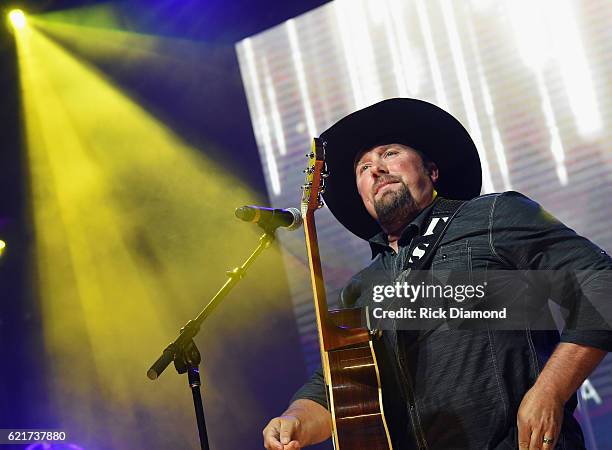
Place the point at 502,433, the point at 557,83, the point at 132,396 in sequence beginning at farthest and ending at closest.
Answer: the point at 132,396, the point at 557,83, the point at 502,433

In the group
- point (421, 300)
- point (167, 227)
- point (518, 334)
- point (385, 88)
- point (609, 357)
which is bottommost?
point (609, 357)

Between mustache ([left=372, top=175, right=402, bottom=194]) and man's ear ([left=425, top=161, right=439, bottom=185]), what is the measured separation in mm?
184

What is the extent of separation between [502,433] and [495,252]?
609 mm

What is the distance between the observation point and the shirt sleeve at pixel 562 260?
2.16 metres

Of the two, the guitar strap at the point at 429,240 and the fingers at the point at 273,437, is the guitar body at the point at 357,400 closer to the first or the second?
the fingers at the point at 273,437

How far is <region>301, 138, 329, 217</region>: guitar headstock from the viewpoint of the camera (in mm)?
2635

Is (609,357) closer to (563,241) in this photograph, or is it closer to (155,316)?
(563,241)

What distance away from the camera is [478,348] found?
236 centimetres

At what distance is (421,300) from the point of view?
8.36 feet

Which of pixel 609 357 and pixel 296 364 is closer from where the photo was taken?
pixel 609 357

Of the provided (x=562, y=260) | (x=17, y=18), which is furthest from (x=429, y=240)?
(x=17, y=18)

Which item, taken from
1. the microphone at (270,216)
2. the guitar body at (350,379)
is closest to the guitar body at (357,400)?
Result: the guitar body at (350,379)

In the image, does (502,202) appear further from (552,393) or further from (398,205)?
(552,393)

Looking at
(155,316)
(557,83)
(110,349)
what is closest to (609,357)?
(557,83)
